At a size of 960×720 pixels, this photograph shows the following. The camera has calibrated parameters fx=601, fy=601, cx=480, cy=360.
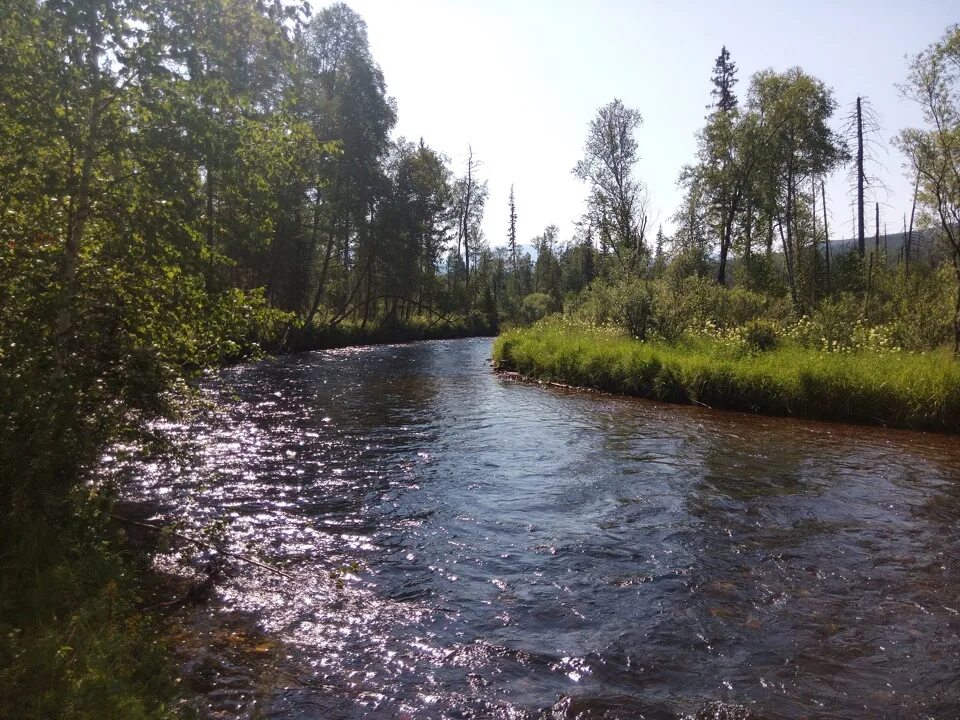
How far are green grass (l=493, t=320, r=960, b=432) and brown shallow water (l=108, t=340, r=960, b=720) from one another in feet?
4.44

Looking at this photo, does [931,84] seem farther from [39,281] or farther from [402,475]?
[39,281]

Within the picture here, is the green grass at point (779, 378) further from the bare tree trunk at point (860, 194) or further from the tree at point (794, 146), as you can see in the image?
the bare tree trunk at point (860, 194)

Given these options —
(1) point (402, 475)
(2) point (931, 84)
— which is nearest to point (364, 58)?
(2) point (931, 84)

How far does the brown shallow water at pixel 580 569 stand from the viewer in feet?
13.6

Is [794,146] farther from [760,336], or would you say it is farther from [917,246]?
[917,246]

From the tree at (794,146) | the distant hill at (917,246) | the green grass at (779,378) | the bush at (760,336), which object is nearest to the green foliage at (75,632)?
the green grass at (779,378)

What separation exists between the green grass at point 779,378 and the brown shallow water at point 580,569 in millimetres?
1352

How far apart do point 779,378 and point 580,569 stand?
36.1 feet

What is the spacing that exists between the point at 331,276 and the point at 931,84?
3425 centimetres

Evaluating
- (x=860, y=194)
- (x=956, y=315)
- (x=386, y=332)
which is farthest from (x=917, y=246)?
(x=386, y=332)

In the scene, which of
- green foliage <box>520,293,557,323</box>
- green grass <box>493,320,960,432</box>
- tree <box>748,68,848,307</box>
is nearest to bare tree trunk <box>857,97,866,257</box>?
tree <box>748,68,848,307</box>

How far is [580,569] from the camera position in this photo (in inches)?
238

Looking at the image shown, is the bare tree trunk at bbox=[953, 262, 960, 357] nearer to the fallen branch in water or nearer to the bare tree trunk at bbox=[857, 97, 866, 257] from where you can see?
the fallen branch in water

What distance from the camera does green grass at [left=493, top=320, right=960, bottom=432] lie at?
42.6 ft
